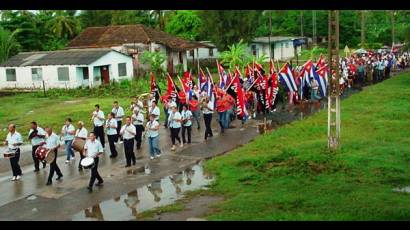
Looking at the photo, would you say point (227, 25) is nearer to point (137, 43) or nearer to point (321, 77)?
point (137, 43)

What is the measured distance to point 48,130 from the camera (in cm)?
1494

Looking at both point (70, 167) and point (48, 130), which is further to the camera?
point (70, 167)

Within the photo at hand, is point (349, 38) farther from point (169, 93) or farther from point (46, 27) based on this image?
point (169, 93)

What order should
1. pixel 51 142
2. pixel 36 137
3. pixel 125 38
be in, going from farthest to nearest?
pixel 125 38 < pixel 36 137 < pixel 51 142

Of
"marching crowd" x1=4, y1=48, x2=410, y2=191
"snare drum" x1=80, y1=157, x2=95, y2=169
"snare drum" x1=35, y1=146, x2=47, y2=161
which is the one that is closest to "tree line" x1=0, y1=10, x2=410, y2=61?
"marching crowd" x1=4, y1=48, x2=410, y2=191

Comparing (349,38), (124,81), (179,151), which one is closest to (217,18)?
(124,81)

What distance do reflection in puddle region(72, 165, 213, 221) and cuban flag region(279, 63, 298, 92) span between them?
11.0 meters

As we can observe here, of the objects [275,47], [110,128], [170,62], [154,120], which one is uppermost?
[275,47]

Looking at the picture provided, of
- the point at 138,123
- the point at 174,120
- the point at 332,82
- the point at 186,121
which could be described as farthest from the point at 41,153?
the point at 332,82

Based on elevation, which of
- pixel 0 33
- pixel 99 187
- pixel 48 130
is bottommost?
pixel 99 187

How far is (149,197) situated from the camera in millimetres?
13078

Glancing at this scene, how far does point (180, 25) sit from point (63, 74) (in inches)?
920

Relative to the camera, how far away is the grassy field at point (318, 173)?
11.1m

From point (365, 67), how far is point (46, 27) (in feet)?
107
